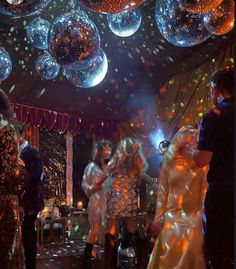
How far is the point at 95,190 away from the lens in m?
5.28

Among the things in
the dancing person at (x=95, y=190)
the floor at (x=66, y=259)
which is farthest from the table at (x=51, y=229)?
the dancing person at (x=95, y=190)

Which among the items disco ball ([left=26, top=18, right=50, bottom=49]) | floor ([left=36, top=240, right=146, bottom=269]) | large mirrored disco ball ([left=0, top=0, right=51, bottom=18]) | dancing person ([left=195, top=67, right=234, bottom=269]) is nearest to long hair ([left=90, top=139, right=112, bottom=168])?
floor ([left=36, top=240, right=146, bottom=269])

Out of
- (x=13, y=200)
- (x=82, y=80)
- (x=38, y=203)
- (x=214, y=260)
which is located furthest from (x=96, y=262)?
(x=214, y=260)

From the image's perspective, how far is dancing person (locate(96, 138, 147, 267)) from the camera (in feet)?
16.3

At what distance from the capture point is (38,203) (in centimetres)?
382

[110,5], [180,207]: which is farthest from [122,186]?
[110,5]

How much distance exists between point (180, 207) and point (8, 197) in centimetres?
98

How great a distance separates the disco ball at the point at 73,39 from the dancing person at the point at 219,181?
145cm

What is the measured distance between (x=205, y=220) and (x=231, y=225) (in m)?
0.12

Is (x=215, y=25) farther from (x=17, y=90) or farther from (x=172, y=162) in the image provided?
(x=17, y=90)

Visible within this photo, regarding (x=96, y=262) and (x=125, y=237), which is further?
(x=125, y=237)

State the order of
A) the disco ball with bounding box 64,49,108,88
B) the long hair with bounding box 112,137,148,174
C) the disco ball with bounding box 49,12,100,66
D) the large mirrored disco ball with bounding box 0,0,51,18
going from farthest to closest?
the long hair with bounding box 112,137,148,174 → the disco ball with bounding box 64,49,108,88 → the disco ball with bounding box 49,12,100,66 → the large mirrored disco ball with bounding box 0,0,51,18

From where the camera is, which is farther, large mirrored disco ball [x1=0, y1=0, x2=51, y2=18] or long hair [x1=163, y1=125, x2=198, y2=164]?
large mirrored disco ball [x1=0, y1=0, x2=51, y2=18]

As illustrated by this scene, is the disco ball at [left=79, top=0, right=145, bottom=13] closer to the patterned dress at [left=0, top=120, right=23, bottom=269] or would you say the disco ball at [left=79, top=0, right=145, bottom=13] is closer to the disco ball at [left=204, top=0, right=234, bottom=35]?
the patterned dress at [left=0, top=120, right=23, bottom=269]
